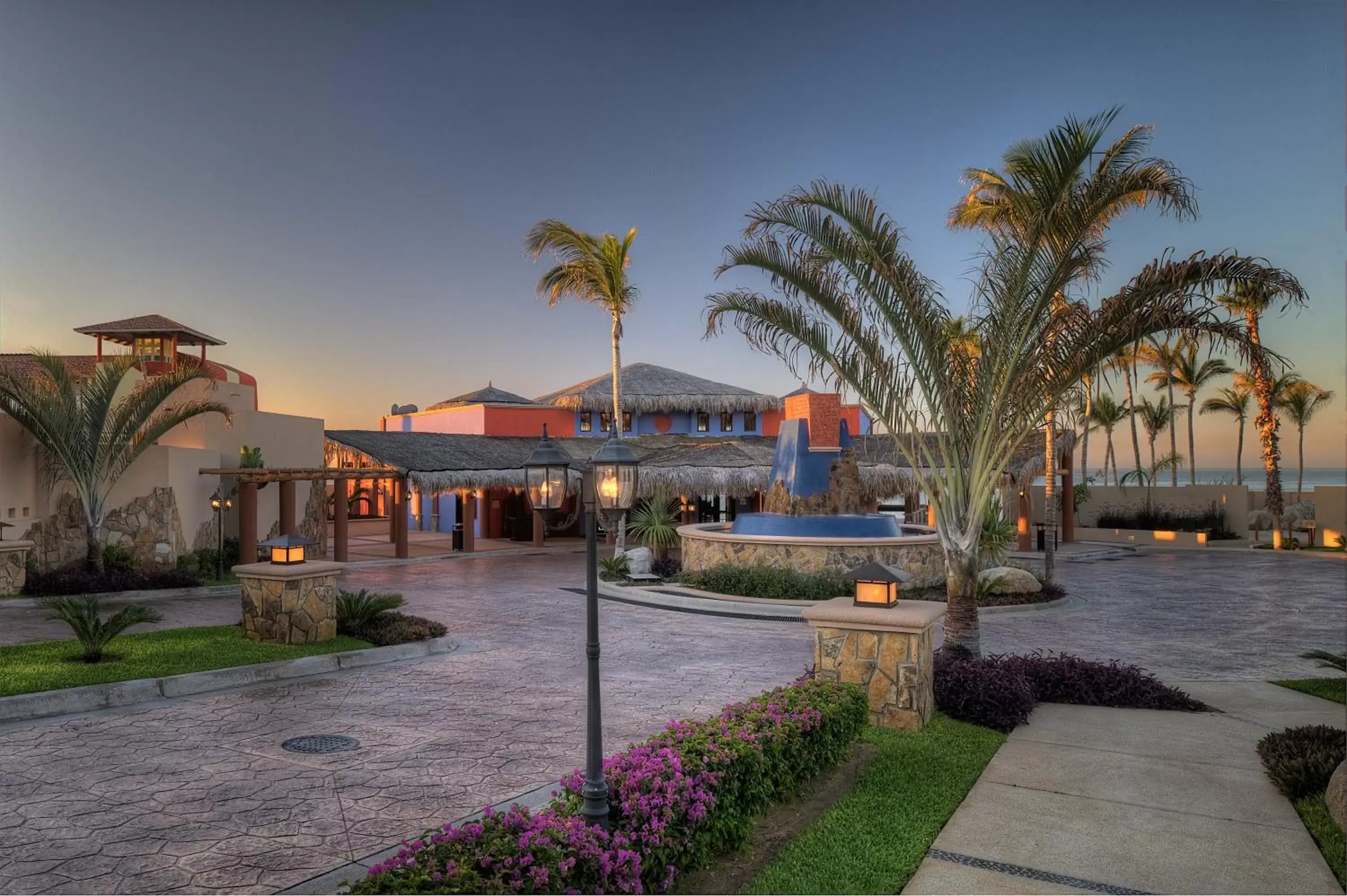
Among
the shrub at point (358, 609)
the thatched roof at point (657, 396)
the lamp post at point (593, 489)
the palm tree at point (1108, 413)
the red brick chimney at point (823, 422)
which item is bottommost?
A: the shrub at point (358, 609)

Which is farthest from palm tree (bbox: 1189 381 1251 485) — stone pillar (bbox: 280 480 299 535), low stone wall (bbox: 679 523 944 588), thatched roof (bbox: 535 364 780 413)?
stone pillar (bbox: 280 480 299 535)

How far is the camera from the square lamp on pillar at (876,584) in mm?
7480

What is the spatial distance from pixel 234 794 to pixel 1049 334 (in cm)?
834

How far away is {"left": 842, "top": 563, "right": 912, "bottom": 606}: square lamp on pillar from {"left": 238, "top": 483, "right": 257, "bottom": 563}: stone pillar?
16018 millimetres

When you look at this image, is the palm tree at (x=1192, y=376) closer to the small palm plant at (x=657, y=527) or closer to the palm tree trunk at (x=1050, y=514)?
the palm tree trunk at (x=1050, y=514)

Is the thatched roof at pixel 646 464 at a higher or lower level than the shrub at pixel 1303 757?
higher

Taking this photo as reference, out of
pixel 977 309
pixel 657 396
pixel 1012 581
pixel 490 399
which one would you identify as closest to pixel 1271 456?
pixel 1012 581

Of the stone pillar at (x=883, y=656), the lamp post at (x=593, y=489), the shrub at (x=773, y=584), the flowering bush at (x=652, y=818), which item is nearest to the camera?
the flowering bush at (x=652, y=818)

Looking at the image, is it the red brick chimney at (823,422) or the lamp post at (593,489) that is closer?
the lamp post at (593,489)

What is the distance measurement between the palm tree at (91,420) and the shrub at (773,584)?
11.2 m

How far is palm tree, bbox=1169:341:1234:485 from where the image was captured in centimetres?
3734

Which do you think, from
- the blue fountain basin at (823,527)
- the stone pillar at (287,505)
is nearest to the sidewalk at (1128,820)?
the blue fountain basin at (823,527)


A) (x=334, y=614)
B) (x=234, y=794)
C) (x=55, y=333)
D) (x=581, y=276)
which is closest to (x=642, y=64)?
(x=581, y=276)

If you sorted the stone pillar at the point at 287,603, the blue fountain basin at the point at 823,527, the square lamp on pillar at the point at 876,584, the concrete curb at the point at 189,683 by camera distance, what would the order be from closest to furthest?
the square lamp on pillar at the point at 876,584
the concrete curb at the point at 189,683
the stone pillar at the point at 287,603
the blue fountain basin at the point at 823,527
